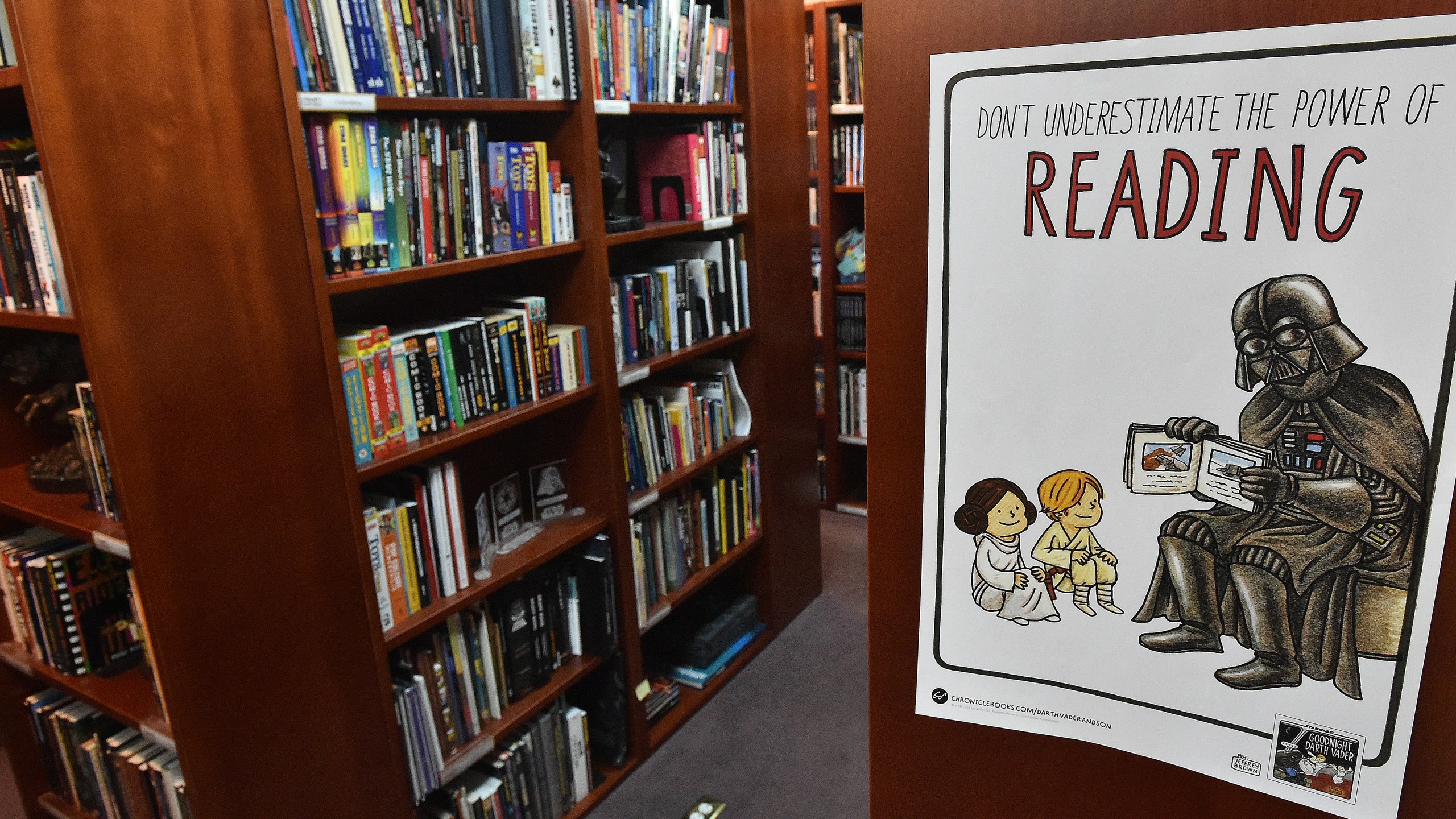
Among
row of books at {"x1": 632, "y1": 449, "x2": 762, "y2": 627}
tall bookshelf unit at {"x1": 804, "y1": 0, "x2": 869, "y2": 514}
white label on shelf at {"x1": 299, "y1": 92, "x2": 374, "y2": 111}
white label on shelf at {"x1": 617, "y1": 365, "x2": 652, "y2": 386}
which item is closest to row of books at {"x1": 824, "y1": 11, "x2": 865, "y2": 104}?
tall bookshelf unit at {"x1": 804, "y1": 0, "x2": 869, "y2": 514}

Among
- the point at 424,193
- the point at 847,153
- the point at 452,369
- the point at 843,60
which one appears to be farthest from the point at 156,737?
the point at 843,60

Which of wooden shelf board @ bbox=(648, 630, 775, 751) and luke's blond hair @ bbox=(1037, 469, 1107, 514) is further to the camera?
wooden shelf board @ bbox=(648, 630, 775, 751)

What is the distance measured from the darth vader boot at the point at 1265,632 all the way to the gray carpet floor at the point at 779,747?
143cm

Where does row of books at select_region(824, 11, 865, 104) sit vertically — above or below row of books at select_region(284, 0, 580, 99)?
above

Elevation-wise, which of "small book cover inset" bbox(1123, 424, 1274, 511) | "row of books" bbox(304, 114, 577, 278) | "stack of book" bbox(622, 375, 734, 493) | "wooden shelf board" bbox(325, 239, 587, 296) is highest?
"row of books" bbox(304, 114, 577, 278)

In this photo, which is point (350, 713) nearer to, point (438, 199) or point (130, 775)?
point (130, 775)

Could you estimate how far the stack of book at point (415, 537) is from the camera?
5.71ft

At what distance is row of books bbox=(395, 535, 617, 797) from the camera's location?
184cm

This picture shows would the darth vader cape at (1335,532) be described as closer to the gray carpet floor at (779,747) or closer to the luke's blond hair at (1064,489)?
the luke's blond hair at (1064,489)

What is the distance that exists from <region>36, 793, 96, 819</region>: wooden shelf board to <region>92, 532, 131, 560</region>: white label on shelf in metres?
0.86

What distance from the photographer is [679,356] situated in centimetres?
249

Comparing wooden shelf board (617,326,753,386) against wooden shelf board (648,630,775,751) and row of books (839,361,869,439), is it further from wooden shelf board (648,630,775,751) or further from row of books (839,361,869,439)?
row of books (839,361,869,439)

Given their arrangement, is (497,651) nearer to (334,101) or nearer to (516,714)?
(516,714)

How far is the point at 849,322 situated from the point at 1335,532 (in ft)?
11.2
